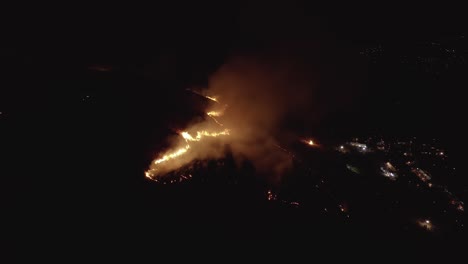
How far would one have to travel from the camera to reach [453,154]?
434 cm

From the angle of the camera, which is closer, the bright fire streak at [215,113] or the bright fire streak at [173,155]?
the bright fire streak at [173,155]

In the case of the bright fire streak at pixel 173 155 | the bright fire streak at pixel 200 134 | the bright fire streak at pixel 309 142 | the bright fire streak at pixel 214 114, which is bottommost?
the bright fire streak at pixel 173 155

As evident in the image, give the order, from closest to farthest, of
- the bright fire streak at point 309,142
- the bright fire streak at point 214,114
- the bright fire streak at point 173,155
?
the bright fire streak at point 173,155
the bright fire streak at point 214,114
the bright fire streak at point 309,142

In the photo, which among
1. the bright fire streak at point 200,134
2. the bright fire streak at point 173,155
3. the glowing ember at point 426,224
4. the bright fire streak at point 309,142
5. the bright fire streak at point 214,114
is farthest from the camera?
the bright fire streak at point 309,142

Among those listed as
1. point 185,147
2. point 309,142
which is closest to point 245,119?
point 309,142

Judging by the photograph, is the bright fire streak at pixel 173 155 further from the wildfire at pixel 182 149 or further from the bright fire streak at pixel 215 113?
the bright fire streak at pixel 215 113

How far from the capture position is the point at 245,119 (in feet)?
13.0

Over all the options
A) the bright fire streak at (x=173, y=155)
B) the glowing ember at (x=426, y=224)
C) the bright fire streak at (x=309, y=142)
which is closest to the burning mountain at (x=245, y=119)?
the bright fire streak at (x=173, y=155)

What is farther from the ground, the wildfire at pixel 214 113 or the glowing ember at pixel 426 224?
the wildfire at pixel 214 113

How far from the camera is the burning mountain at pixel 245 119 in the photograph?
303cm

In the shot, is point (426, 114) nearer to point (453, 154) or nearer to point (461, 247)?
point (453, 154)

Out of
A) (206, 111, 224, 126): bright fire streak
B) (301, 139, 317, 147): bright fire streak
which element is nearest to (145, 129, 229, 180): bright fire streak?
(206, 111, 224, 126): bright fire streak

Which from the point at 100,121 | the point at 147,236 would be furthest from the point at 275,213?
the point at 100,121

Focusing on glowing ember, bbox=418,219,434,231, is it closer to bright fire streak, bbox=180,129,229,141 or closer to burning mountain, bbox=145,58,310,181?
burning mountain, bbox=145,58,310,181
